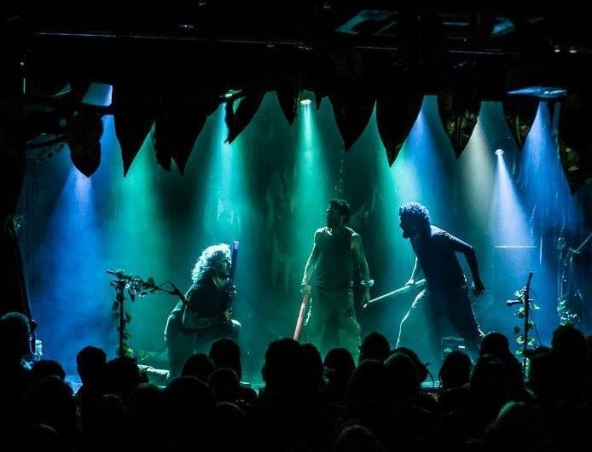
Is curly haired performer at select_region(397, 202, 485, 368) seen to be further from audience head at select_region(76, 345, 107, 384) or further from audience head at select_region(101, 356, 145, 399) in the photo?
audience head at select_region(101, 356, 145, 399)

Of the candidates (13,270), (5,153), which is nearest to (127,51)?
(5,153)

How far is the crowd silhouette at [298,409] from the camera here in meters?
2.99

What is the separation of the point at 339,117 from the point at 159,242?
12510 millimetres

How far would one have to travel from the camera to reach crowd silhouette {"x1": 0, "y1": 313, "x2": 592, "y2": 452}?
9.82ft

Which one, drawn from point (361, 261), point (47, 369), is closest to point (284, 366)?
point (47, 369)

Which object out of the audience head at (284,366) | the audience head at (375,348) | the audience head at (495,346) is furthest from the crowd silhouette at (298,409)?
the audience head at (375,348)

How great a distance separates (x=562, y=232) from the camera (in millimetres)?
16719

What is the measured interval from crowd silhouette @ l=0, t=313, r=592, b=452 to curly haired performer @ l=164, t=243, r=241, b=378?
4902mm

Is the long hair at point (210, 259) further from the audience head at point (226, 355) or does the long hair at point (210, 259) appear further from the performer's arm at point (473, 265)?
the audience head at point (226, 355)

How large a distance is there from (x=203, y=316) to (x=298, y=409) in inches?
241

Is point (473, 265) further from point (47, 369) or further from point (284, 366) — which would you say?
point (47, 369)

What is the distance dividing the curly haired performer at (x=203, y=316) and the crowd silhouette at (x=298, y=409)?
4.90 metres

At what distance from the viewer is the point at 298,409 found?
11.8 feet

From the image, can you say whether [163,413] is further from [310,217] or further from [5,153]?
[310,217]
